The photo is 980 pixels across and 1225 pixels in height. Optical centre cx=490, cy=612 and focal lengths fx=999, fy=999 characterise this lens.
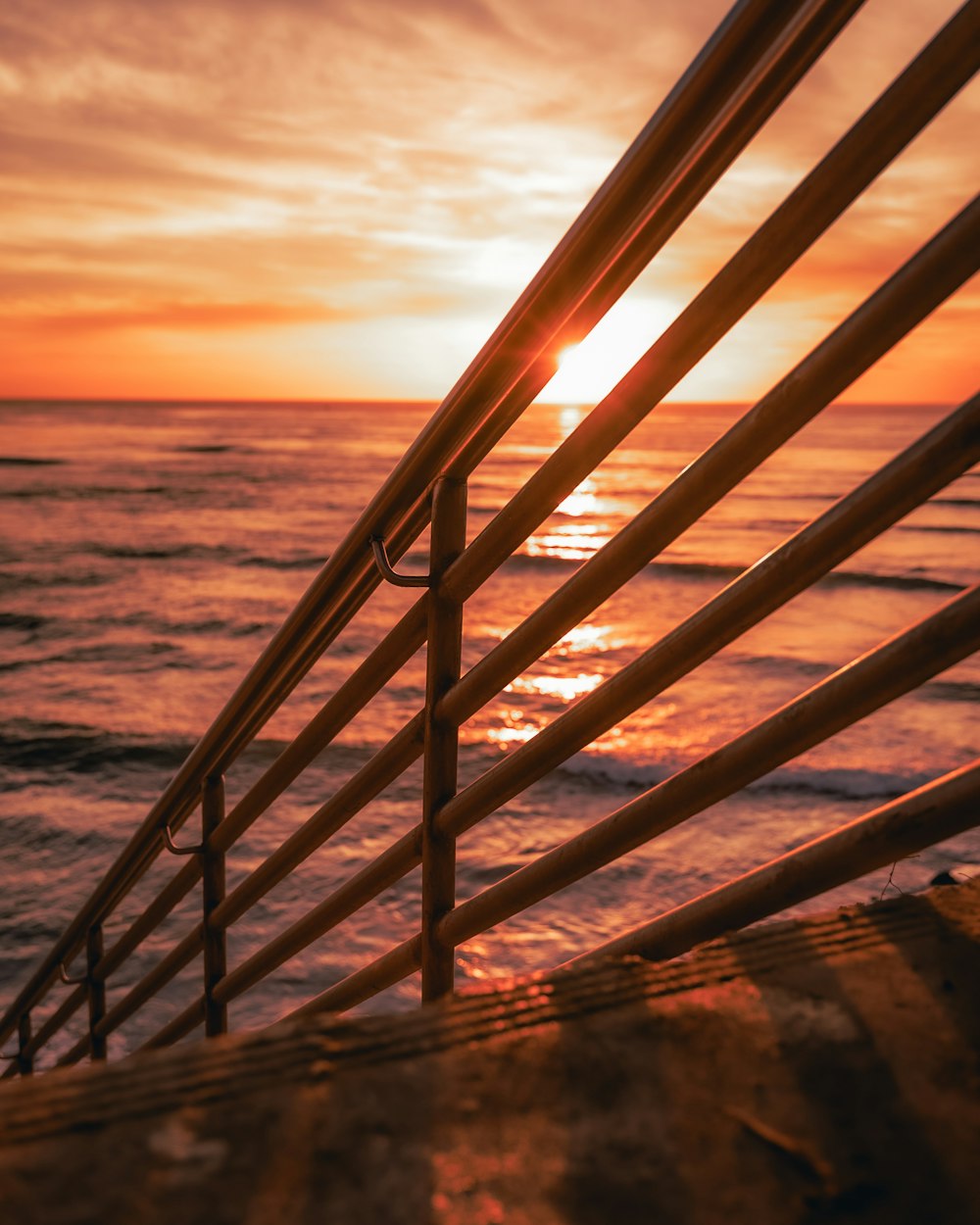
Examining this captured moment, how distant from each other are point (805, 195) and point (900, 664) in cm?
44

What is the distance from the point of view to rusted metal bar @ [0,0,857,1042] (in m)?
0.90

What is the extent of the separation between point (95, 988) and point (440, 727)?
196 centimetres

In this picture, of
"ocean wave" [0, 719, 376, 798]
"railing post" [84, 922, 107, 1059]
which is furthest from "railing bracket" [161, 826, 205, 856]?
"ocean wave" [0, 719, 376, 798]

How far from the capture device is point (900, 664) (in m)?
0.96

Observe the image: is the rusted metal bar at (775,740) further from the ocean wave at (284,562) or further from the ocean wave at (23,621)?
the ocean wave at (284,562)

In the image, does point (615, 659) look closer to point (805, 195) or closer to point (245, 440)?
point (805, 195)

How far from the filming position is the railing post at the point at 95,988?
2.76 metres

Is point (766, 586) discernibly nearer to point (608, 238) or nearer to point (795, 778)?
point (608, 238)

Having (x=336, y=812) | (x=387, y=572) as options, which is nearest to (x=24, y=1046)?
(x=336, y=812)

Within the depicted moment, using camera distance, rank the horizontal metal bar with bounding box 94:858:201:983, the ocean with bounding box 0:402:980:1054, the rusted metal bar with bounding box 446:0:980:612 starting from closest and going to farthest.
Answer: the rusted metal bar with bounding box 446:0:980:612 → the horizontal metal bar with bounding box 94:858:201:983 → the ocean with bounding box 0:402:980:1054

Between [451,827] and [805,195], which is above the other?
[805,195]

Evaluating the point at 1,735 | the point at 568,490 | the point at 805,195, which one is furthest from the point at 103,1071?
the point at 1,735

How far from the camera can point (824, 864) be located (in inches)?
42.3

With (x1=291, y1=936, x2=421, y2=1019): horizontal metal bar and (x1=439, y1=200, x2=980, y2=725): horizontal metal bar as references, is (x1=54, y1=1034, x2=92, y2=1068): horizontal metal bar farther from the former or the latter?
(x1=439, y1=200, x2=980, y2=725): horizontal metal bar
